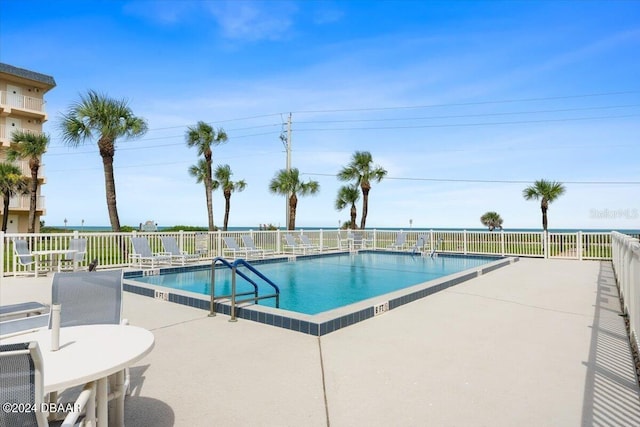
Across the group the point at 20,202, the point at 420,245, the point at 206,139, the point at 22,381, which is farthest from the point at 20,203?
the point at 22,381

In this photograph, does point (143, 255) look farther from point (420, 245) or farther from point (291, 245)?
point (420, 245)

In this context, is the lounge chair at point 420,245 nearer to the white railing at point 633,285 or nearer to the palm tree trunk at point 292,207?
the palm tree trunk at point 292,207

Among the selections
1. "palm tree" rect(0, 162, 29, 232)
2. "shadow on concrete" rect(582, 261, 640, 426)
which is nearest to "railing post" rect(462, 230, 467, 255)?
"shadow on concrete" rect(582, 261, 640, 426)

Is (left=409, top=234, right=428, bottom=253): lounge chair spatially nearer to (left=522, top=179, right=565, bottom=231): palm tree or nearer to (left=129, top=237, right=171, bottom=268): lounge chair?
(left=522, top=179, right=565, bottom=231): palm tree

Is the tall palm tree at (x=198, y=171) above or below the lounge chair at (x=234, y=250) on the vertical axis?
above

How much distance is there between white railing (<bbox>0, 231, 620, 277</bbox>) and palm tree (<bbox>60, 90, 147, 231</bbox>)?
2.25 metres

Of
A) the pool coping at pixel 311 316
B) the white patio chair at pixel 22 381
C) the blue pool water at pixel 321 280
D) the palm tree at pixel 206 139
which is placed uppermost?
the palm tree at pixel 206 139

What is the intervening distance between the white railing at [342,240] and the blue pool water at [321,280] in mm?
2010

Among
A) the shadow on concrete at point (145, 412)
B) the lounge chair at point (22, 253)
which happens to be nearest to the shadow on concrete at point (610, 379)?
the shadow on concrete at point (145, 412)

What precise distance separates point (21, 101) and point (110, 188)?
17.9m

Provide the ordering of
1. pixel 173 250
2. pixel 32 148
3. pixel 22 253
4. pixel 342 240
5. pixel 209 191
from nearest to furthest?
1. pixel 22 253
2. pixel 173 250
3. pixel 342 240
4. pixel 32 148
5. pixel 209 191

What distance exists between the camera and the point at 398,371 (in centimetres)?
318

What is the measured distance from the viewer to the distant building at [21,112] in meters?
23.3

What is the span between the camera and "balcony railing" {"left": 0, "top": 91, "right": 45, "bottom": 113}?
2334 centimetres
